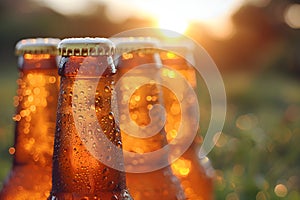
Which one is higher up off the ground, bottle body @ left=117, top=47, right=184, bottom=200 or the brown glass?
the brown glass

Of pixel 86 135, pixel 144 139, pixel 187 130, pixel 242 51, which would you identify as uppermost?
pixel 86 135

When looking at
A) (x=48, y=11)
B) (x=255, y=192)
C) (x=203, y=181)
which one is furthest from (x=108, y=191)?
(x=48, y=11)

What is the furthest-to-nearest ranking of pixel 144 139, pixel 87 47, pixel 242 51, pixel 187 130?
pixel 242 51
pixel 187 130
pixel 144 139
pixel 87 47

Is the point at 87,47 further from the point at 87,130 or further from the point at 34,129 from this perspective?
the point at 34,129

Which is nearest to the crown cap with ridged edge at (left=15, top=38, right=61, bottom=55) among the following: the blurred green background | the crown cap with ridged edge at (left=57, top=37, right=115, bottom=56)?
Result: the crown cap with ridged edge at (left=57, top=37, right=115, bottom=56)

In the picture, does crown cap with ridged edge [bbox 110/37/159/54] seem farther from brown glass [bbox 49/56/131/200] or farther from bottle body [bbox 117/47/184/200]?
brown glass [bbox 49/56/131/200]

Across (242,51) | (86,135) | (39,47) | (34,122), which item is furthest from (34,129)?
(242,51)
